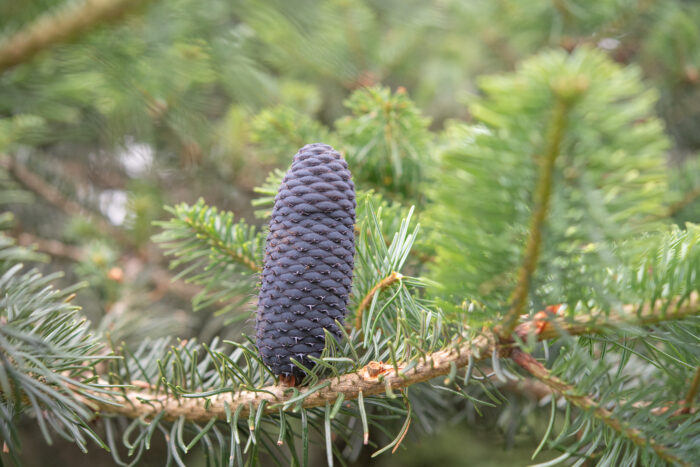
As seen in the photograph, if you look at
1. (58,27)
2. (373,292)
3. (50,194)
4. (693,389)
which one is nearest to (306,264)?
(373,292)

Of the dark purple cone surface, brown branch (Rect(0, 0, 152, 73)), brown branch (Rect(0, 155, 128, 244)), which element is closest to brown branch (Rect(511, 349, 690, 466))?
the dark purple cone surface

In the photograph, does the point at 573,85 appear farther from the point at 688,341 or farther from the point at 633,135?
the point at 688,341

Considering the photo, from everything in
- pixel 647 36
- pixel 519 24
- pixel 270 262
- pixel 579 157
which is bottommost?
pixel 270 262

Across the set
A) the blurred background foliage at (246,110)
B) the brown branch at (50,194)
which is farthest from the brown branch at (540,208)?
the brown branch at (50,194)

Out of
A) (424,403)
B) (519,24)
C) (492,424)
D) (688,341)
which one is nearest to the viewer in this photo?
(688,341)

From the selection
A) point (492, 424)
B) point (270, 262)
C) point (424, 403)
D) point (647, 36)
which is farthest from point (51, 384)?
point (647, 36)

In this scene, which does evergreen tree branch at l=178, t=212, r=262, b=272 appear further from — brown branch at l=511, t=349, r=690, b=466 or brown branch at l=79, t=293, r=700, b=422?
brown branch at l=511, t=349, r=690, b=466

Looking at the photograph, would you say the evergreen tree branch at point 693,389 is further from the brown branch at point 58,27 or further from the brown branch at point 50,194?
the brown branch at point 50,194
